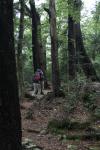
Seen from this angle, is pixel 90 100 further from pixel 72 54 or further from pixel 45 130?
pixel 72 54

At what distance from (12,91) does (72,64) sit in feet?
55.9

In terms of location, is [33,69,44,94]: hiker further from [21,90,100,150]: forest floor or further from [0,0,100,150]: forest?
[21,90,100,150]: forest floor

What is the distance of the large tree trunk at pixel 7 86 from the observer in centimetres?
695

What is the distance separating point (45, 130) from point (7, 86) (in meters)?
5.93

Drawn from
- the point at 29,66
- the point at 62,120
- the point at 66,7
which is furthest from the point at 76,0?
the point at 29,66

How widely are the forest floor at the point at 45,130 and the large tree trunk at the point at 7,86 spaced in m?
3.33

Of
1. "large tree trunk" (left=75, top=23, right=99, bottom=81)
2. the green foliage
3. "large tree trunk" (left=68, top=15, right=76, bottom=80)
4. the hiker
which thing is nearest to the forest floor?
the green foliage

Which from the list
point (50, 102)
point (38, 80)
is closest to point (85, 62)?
point (38, 80)

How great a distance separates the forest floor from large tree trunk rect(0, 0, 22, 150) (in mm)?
3330

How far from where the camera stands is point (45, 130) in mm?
12680

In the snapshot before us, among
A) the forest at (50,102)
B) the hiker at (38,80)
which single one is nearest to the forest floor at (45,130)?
the forest at (50,102)

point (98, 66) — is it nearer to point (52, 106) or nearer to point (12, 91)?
point (52, 106)

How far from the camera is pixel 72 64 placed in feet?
78.5

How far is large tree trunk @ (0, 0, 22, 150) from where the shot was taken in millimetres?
6949
